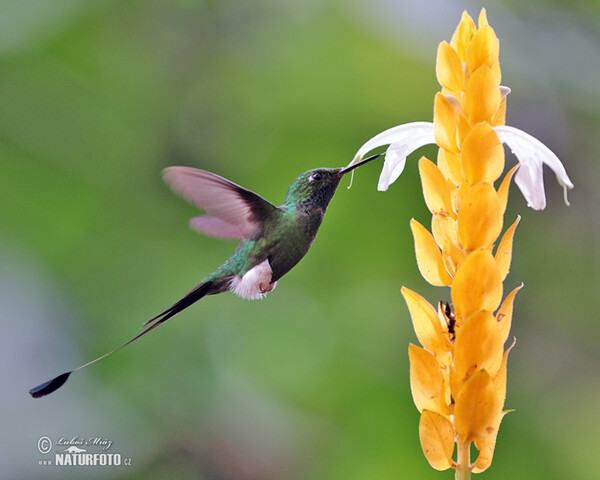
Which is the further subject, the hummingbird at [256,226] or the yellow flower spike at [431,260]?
the hummingbird at [256,226]

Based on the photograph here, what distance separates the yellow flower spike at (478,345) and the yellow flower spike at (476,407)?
1cm

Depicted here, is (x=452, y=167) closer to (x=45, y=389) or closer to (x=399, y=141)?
(x=399, y=141)

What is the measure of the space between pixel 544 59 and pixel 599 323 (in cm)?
82

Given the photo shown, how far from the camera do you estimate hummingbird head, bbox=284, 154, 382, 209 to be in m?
1.01

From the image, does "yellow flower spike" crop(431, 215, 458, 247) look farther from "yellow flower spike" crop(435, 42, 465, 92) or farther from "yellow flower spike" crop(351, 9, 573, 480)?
"yellow flower spike" crop(435, 42, 465, 92)

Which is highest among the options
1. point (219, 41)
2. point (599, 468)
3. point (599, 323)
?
point (219, 41)

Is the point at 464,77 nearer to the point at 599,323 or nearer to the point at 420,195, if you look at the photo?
the point at 420,195

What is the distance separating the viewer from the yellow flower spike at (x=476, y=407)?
0.54 metres

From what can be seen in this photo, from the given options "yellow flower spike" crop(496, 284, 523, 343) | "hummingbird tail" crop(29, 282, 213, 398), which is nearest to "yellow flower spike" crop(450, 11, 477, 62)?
"yellow flower spike" crop(496, 284, 523, 343)

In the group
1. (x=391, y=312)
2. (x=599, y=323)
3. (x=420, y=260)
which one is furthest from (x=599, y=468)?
(x=420, y=260)

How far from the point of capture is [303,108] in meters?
2.08

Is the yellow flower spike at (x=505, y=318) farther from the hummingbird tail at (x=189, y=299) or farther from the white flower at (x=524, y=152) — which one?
the hummingbird tail at (x=189, y=299)

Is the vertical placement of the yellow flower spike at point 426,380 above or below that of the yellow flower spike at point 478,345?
below

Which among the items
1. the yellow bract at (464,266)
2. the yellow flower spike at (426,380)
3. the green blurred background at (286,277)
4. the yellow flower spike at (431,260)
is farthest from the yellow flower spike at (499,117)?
the green blurred background at (286,277)
